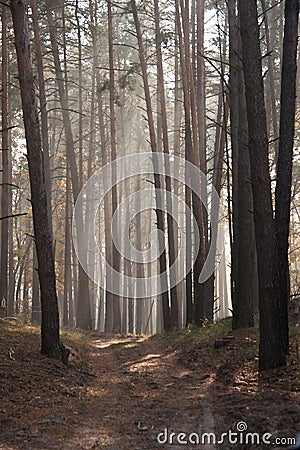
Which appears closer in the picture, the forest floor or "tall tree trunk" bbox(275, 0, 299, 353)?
the forest floor

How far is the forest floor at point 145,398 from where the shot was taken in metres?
6.39

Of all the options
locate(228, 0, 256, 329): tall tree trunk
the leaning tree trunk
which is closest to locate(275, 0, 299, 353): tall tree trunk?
locate(228, 0, 256, 329): tall tree trunk

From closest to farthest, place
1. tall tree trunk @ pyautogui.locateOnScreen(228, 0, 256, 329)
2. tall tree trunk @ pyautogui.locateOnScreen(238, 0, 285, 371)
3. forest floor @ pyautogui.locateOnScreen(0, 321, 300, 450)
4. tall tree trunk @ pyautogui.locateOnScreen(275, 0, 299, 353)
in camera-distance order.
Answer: forest floor @ pyautogui.locateOnScreen(0, 321, 300, 450) < tall tree trunk @ pyautogui.locateOnScreen(238, 0, 285, 371) < tall tree trunk @ pyautogui.locateOnScreen(275, 0, 299, 353) < tall tree trunk @ pyautogui.locateOnScreen(228, 0, 256, 329)

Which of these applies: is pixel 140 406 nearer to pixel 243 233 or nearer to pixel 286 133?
pixel 286 133

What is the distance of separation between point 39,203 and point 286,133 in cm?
482

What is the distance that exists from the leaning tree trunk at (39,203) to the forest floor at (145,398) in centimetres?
47

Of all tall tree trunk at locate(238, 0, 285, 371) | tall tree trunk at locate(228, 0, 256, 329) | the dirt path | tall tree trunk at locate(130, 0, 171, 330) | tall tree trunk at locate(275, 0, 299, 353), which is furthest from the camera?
tall tree trunk at locate(130, 0, 171, 330)

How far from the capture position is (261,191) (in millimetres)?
9438

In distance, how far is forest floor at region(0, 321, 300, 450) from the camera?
639 cm

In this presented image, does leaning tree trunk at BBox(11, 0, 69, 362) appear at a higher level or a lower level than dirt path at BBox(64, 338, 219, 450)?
higher

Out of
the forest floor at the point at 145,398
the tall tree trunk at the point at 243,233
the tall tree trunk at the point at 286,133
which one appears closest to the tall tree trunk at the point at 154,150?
the forest floor at the point at 145,398

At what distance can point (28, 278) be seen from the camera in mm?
41719

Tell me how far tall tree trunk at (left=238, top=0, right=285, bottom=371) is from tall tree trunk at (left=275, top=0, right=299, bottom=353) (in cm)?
33

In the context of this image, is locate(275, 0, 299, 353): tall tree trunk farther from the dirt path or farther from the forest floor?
the dirt path
